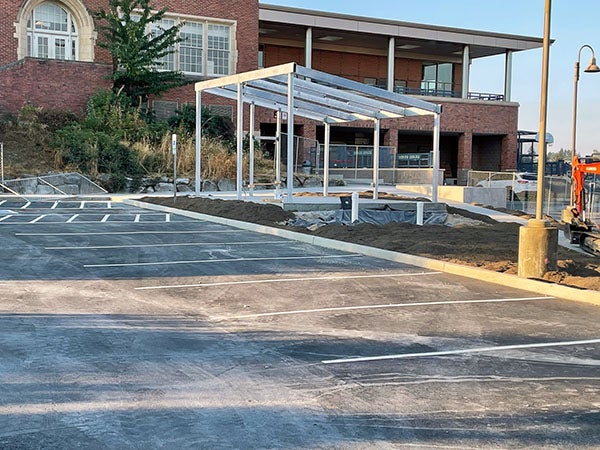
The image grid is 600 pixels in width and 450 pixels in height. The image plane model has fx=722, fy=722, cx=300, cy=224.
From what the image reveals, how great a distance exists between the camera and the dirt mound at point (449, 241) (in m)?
11.3

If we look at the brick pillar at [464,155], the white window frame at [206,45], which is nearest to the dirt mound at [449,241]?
the white window frame at [206,45]

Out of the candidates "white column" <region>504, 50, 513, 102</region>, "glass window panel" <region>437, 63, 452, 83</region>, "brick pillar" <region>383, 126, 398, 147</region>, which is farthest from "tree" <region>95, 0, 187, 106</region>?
"glass window panel" <region>437, 63, 452, 83</region>

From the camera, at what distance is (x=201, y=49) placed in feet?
133

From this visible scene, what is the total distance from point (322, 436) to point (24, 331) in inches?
153

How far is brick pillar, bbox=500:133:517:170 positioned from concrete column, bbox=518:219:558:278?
3995cm

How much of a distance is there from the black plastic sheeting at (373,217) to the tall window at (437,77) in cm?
3484

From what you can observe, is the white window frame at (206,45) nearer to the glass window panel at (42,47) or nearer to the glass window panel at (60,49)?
the glass window panel at (60,49)

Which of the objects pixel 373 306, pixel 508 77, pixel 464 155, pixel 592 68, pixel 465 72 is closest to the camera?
pixel 373 306

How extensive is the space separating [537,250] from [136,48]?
27970mm

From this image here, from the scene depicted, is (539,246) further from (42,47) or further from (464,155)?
(464,155)

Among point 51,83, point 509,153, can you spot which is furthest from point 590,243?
point 509,153

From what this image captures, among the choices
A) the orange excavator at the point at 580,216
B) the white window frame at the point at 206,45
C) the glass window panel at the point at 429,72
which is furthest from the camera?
the glass window panel at the point at 429,72

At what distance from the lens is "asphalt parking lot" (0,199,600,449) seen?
4.78 m

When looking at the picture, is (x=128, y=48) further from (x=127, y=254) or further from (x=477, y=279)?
(x=477, y=279)
